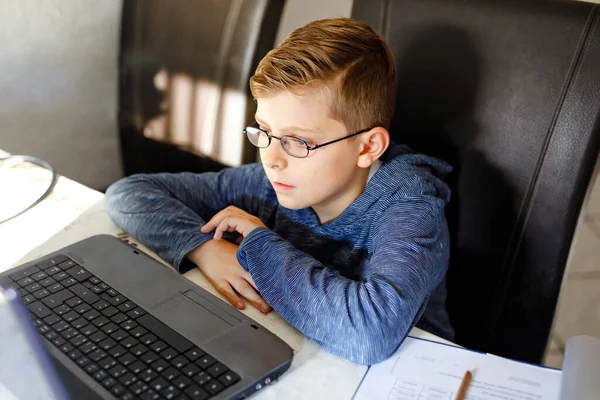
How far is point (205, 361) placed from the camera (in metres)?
0.69

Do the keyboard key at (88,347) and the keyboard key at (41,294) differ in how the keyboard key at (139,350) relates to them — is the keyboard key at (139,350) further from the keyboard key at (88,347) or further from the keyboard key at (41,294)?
the keyboard key at (41,294)

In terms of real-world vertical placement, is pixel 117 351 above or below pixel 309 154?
below

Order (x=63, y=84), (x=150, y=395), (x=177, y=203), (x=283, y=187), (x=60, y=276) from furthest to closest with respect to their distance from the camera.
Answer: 1. (x=63, y=84)
2. (x=177, y=203)
3. (x=283, y=187)
4. (x=60, y=276)
5. (x=150, y=395)

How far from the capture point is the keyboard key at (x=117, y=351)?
2.27ft

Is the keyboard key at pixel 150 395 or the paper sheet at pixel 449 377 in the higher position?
the paper sheet at pixel 449 377

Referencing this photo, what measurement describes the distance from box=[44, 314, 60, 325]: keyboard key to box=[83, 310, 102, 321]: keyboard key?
0.03m

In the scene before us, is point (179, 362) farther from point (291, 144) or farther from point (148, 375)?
point (291, 144)

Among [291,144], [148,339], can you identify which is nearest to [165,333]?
[148,339]

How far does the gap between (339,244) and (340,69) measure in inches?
11.5

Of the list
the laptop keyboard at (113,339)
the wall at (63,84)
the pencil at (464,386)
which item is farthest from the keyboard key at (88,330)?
the wall at (63,84)

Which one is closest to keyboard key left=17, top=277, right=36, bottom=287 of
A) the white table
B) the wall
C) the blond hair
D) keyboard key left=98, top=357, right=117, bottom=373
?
the white table

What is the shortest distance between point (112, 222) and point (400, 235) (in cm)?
50

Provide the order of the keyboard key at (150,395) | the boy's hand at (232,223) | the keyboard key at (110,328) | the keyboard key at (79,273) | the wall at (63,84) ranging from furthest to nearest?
the wall at (63,84)
the boy's hand at (232,223)
the keyboard key at (79,273)
the keyboard key at (110,328)
the keyboard key at (150,395)

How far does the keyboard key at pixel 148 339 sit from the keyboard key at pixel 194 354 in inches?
1.9
